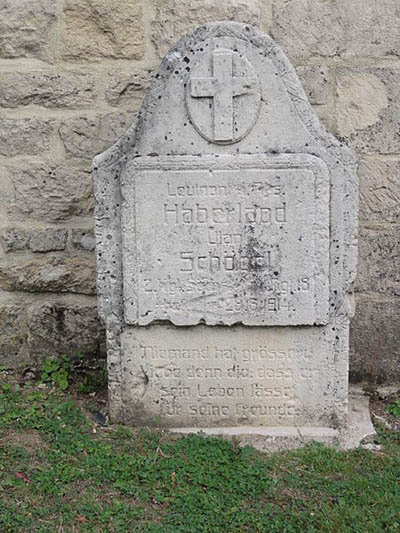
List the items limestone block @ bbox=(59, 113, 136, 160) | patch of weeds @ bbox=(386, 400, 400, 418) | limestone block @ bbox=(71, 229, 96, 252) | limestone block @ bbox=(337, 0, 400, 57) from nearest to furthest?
patch of weeds @ bbox=(386, 400, 400, 418)
limestone block @ bbox=(337, 0, 400, 57)
limestone block @ bbox=(59, 113, 136, 160)
limestone block @ bbox=(71, 229, 96, 252)

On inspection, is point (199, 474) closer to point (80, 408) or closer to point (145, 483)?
point (145, 483)

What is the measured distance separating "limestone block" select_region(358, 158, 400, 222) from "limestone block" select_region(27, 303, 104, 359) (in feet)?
5.27

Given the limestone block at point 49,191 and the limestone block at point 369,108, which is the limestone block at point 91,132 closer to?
the limestone block at point 49,191

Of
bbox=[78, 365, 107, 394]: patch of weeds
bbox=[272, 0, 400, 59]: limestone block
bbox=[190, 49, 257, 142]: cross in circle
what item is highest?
bbox=[272, 0, 400, 59]: limestone block

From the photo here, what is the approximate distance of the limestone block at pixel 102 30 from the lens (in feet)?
12.8

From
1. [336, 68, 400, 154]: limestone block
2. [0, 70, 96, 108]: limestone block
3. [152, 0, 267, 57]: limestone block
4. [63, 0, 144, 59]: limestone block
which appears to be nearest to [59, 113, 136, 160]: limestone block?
[0, 70, 96, 108]: limestone block

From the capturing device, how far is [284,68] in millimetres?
3209

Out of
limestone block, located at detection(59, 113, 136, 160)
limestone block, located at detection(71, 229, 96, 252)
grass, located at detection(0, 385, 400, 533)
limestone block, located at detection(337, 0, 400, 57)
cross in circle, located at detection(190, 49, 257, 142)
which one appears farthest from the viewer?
limestone block, located at detection(71, 229, 96, 252)

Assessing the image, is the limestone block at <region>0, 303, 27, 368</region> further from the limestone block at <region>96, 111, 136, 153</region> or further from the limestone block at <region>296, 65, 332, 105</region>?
the limestone block at <region>296, 65, 332, 105</region>

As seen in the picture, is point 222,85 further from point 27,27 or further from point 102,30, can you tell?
point 27,27

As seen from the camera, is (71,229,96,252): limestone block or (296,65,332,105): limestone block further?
(71,229,96,252): limestone block

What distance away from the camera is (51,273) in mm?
A: 4098

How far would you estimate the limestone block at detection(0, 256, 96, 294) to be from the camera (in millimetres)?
4090

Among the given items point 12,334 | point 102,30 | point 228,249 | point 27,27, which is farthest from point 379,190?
point 12,334
